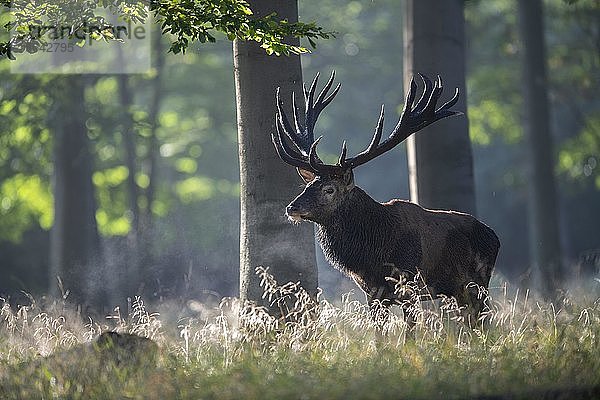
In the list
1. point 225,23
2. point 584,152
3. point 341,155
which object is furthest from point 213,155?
point 225,23

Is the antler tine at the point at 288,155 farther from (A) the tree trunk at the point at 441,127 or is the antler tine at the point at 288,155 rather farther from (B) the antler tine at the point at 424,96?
(A) the tree trunk at the point at 441,127

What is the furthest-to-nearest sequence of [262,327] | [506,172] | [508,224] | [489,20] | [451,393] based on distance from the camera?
Result: [508,224] → [506,172] → [489,20] → [262,327] → [451,393]

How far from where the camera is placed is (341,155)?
9.62m

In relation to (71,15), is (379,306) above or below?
below

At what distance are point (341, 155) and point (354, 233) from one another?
34.1 inches

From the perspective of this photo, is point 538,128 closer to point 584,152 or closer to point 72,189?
point 584,152

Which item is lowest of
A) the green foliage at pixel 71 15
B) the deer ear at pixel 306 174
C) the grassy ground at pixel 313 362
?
the grassy ground at pixel 313 362

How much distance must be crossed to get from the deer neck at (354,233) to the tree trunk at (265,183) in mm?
351

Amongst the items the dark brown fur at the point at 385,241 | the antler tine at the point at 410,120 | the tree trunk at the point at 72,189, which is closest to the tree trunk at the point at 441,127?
the dark brown fur at the point at 385,241

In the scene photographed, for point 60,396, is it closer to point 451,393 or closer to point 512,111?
point 451,393

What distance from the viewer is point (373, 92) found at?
36688 mm

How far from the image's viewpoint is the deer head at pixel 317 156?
9703mm

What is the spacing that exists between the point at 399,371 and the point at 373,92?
29563mm

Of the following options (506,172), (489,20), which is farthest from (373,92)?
(489,20)
